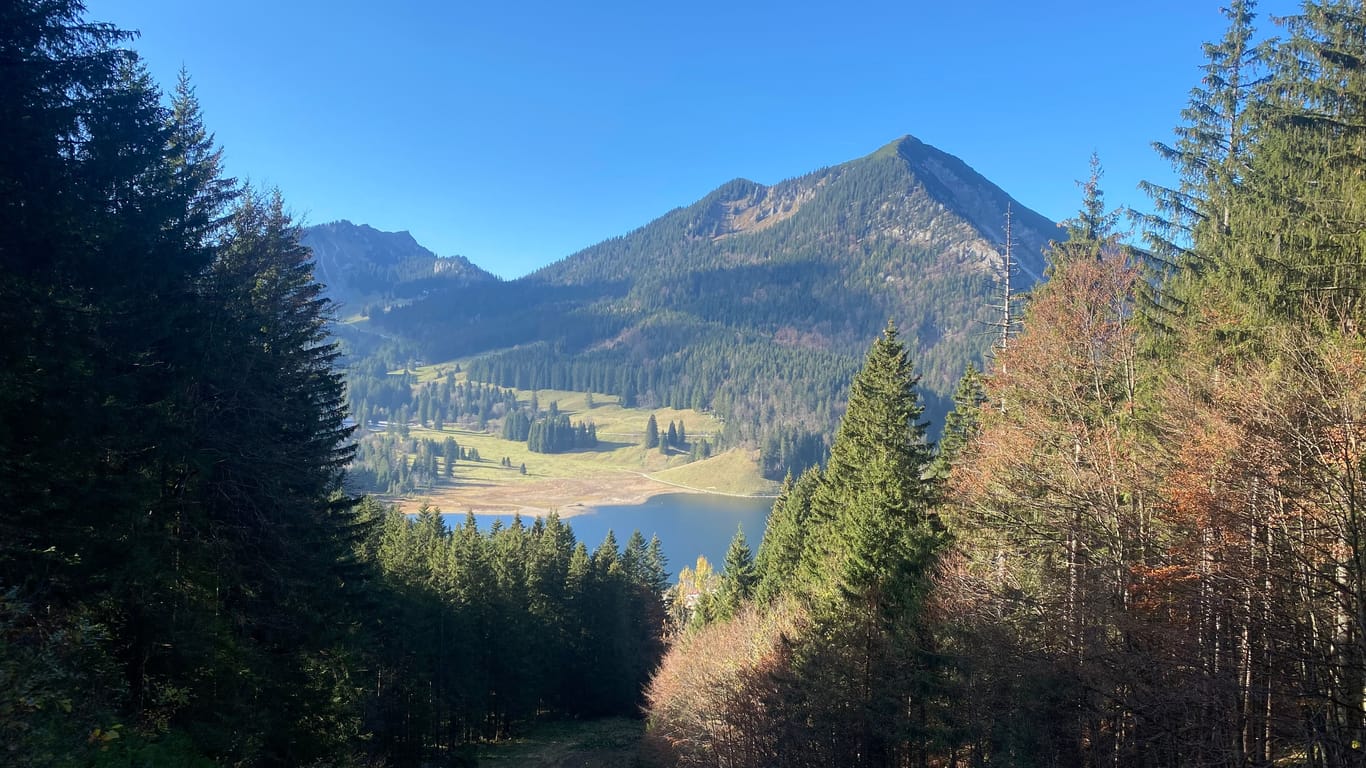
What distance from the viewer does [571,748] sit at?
3250 centimetres

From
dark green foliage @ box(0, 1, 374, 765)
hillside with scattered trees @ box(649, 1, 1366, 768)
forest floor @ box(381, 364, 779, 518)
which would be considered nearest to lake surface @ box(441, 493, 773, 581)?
forest floor @ box(381, 364, 779, 518)

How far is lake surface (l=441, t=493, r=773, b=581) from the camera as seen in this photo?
113m

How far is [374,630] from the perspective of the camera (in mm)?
24531

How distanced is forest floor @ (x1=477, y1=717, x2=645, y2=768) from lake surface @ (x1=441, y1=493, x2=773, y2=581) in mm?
60951

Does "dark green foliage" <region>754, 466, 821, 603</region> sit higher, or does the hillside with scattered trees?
the hillside with scattered trees

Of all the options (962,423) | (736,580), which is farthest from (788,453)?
(962,423)

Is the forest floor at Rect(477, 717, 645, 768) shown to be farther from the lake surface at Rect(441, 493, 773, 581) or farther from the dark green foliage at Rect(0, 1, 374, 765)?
the lake surface at Rect(441, 493, 773, 581)

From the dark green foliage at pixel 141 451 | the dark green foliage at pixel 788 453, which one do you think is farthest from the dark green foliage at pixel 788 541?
the dark green foliage at pixel 788 453

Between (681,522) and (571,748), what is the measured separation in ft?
334

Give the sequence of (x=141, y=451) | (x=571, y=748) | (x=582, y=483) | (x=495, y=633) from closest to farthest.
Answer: (x=141, y=451), (x=571, y=748), (x=495, y=633), (x=582, y=483)

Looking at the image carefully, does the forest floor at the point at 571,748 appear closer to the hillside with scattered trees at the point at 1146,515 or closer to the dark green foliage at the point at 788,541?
the hillside with scattered trees at the point at 1146,515

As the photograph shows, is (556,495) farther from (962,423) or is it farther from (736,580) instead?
(962,423)

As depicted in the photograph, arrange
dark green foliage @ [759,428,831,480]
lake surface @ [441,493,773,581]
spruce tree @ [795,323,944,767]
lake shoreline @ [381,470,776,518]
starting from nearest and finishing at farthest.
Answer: spruce tree @ [795,323,944,767], lake surface @ [441,493,773,581], lake shoreline @ [381,470,776,518], dark green foliage @ [759,428,831,480]

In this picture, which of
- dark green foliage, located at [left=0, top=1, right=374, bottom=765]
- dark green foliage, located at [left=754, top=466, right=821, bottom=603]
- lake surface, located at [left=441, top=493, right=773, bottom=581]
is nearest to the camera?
dark green foliage, located at [left=0, top=1, right=374, bottom=765]
